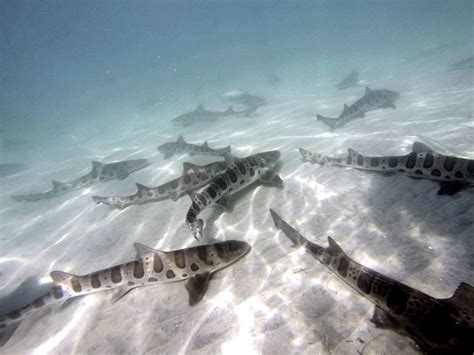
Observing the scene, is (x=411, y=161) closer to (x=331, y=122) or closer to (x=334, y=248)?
(x=334, y=248)

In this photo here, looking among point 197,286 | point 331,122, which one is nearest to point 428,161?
point 197,286

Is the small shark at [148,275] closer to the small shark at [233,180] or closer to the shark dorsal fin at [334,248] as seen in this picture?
the small shark at [233,180]

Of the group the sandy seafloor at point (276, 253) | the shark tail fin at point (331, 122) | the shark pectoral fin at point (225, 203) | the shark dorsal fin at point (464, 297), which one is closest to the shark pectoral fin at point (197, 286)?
the sandy seafloor at point (276, 253)

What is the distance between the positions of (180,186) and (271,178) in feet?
9.29

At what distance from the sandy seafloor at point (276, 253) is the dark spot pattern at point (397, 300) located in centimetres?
28

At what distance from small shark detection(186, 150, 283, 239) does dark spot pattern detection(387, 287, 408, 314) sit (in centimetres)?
380

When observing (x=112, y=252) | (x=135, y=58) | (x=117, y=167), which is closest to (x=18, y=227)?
(x=117, y=167)

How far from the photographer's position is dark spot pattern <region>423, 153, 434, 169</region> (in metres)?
5.50

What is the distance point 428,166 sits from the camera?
5.55 meters

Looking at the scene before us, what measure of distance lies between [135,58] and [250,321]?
14938 centimetres

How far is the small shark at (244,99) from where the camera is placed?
76.9 ft

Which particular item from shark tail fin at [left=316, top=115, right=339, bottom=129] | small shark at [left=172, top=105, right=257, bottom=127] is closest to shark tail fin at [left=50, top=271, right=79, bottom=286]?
shark tail fin at [left=316, top=115, right=339, bottom=129]

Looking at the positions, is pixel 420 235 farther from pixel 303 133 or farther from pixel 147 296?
pixel 303 133

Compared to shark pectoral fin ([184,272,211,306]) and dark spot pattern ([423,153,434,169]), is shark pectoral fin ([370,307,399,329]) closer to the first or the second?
shark pectoral fin ([184,272,211,306])
